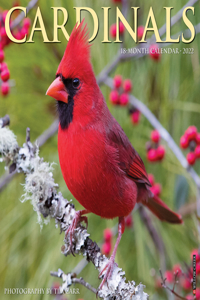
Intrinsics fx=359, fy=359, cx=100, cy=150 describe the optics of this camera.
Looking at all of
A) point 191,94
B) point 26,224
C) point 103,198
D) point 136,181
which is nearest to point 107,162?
point 103,198

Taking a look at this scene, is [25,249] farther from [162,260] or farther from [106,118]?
[106,118]

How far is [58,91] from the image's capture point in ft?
4.29

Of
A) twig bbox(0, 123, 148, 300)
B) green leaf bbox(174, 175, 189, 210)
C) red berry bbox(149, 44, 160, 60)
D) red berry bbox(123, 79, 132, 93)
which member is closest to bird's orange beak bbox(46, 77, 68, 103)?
twig bbox(0, 123, 148, 300)

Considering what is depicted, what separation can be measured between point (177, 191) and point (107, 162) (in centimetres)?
69

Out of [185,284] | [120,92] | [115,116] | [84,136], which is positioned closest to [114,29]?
[120,92]

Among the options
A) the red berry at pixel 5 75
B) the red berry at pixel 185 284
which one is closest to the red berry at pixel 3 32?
the red berry at pixel 5 75

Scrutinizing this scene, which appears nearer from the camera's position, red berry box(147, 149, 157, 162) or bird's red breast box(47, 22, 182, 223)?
bird's red breast box(47, 22, 182, 223)

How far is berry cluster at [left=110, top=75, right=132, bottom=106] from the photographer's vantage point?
73.7 inches

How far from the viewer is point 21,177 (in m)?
2.13

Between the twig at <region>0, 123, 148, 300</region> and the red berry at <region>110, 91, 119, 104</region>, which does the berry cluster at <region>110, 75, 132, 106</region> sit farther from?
the twig at <region>0, 123, 148, 300</region>

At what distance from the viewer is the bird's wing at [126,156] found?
1466mm

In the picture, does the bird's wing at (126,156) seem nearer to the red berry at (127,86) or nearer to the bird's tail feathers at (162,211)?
the bird's tail feathers at (162,211)

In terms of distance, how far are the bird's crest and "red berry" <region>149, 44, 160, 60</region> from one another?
660mm

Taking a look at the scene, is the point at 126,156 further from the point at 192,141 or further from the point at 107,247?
the point at 107,247
